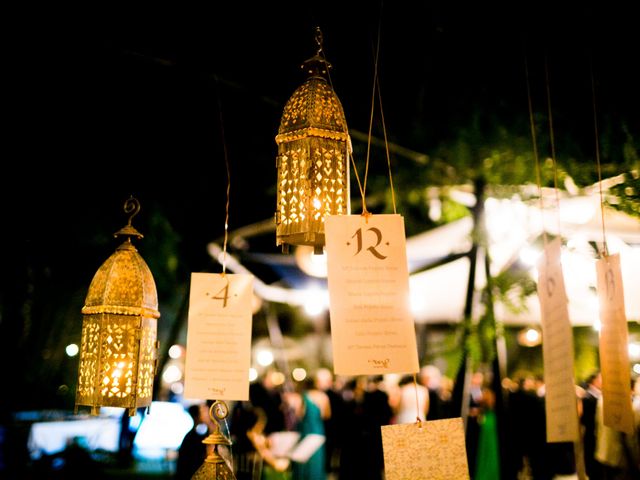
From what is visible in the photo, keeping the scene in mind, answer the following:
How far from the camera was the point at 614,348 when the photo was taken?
226 cm

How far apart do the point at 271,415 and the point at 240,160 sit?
155 inches

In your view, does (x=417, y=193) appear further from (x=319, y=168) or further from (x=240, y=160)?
(x=319, y=168)

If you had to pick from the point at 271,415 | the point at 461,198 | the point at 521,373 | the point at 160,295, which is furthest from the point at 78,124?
the point at 521,373

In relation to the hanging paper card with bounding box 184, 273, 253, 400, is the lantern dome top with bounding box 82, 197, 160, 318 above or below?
above

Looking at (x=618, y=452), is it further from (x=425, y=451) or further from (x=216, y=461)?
(x=216, y=461)

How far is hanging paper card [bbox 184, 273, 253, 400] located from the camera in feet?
7.65

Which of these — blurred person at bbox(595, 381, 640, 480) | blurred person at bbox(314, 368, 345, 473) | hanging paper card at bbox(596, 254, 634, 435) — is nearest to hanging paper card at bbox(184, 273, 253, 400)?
hanging paper card at bbox(596, 254, 634, 435)

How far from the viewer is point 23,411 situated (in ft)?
17.9

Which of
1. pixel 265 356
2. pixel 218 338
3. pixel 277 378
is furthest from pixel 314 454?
pixel 277 378

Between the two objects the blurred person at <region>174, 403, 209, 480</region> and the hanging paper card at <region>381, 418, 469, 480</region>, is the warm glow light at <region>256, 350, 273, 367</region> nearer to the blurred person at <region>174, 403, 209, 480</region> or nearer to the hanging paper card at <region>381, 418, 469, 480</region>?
the blurred person at <region>174, 403, 209, 480</region>

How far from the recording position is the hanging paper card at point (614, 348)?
2.19 m

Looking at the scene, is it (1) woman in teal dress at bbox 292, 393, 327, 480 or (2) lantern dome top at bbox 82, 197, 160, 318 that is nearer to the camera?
(2) lantern dome top at bbox 82, 197, 160, 318

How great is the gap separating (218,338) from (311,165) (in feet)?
2.54

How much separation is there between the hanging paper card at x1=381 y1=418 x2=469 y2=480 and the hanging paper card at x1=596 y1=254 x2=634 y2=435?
2.10 ft
